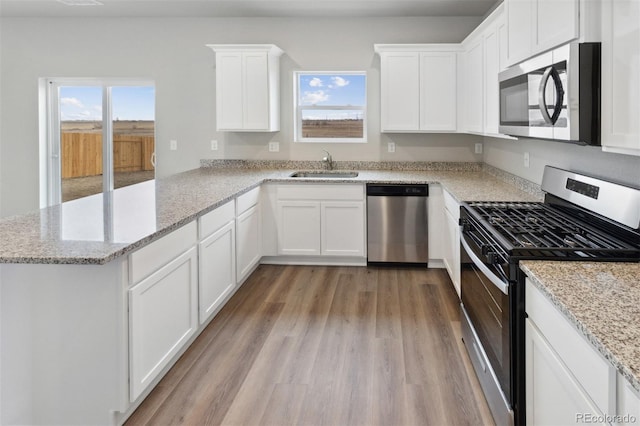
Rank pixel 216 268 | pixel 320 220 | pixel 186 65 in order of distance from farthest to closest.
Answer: pixel 186 65
pixel 320 220
pixel 216 268

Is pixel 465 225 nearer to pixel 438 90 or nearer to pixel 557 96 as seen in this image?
pixel 557 96

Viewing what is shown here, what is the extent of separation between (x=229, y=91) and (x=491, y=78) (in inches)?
99.8

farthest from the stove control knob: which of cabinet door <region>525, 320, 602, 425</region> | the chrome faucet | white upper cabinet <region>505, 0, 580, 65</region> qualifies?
the chrome faucet

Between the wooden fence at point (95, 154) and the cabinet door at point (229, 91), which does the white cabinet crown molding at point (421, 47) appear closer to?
the cabinet door at point (229, 91)

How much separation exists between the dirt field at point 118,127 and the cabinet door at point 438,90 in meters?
2.91

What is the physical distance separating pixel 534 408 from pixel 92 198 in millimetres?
2870

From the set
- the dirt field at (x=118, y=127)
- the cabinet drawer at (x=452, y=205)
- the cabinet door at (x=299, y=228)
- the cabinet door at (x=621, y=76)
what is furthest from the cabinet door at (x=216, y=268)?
the dirt field at (x=118, y=127)

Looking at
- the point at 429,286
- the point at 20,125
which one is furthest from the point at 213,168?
the point at 429,286

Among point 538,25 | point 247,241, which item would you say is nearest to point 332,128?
point 247,241

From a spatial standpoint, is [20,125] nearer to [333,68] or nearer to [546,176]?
[333,68]

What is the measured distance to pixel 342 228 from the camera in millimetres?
4863

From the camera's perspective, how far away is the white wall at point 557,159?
2324mm

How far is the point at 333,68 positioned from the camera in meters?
5.53

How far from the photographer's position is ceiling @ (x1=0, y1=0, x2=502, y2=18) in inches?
193
